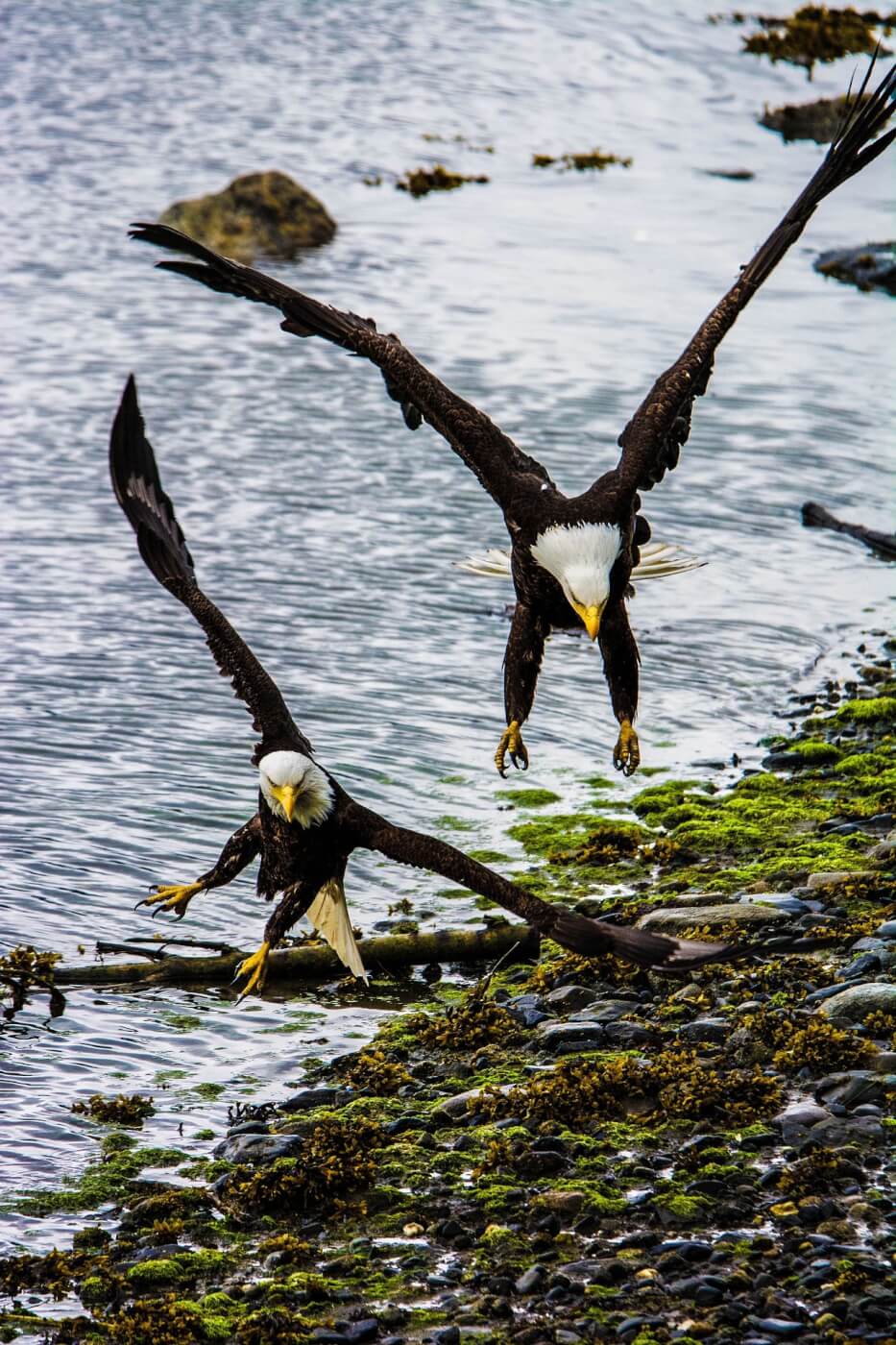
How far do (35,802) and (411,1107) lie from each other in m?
3.63

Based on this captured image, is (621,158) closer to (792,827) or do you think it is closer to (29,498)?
(29,498)

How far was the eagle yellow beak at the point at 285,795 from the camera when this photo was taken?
6.11 meters

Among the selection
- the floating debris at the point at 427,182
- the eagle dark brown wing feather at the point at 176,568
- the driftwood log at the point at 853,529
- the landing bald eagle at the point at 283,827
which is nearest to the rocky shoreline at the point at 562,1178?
the landing bald eagle at the point at 283,827

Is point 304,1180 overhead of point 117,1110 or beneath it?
overhead

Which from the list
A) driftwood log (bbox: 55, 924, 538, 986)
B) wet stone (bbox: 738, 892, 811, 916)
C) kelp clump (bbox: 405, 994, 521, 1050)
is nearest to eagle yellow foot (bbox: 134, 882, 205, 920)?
driftwood log (bbox: 55, 924, 538, 986)

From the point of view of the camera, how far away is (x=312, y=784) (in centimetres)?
630

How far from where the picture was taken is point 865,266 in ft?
75.4

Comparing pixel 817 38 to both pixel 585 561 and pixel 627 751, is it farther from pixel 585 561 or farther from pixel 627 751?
pixel 585 561

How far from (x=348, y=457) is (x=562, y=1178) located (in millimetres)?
10492

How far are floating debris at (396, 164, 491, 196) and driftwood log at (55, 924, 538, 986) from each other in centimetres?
2048

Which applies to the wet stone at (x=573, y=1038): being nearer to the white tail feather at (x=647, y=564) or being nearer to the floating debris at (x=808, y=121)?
the white tail feather at (x=647, y=564)

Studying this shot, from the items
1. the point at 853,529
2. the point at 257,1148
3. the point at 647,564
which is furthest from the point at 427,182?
the point at 257,1148

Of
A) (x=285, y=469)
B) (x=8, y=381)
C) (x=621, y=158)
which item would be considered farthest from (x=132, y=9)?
(x=285, y=469)

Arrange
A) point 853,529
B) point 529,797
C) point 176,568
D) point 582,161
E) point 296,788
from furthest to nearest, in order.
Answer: point 582,161 < point 853,529 < point 529,797 < point 176,568 < point 296,788
